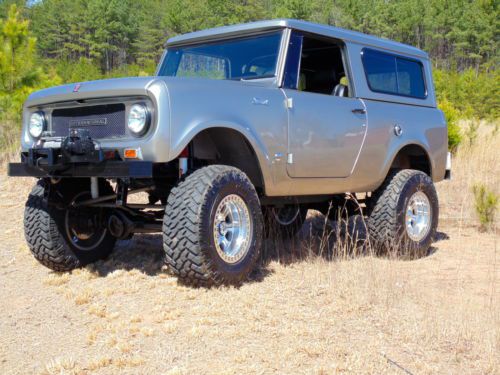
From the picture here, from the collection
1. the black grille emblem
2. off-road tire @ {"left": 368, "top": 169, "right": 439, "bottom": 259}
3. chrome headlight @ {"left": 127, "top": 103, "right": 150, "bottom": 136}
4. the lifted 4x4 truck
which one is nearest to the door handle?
the lifted 4x4 truck

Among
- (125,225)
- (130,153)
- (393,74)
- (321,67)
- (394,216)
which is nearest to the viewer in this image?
(130,153)

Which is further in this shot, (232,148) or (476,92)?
(476,92)

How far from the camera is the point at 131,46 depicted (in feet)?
243

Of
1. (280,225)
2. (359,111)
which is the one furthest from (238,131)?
(280,225)

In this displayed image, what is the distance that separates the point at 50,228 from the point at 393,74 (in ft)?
12.5

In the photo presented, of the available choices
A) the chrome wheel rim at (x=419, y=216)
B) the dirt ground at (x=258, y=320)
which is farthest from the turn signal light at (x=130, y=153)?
the chrome wheel rim at (x=419, y=216)

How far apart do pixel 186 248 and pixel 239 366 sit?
114 cm

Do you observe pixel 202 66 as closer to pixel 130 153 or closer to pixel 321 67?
pixel 321 67

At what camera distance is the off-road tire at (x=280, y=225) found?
6.30 m

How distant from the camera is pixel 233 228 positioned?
445cm

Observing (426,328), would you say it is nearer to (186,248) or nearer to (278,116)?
(186,248)

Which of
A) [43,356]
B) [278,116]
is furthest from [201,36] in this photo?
[43,356]

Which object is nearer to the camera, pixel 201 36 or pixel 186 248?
pixel 186 248

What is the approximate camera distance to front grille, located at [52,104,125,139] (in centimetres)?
418
